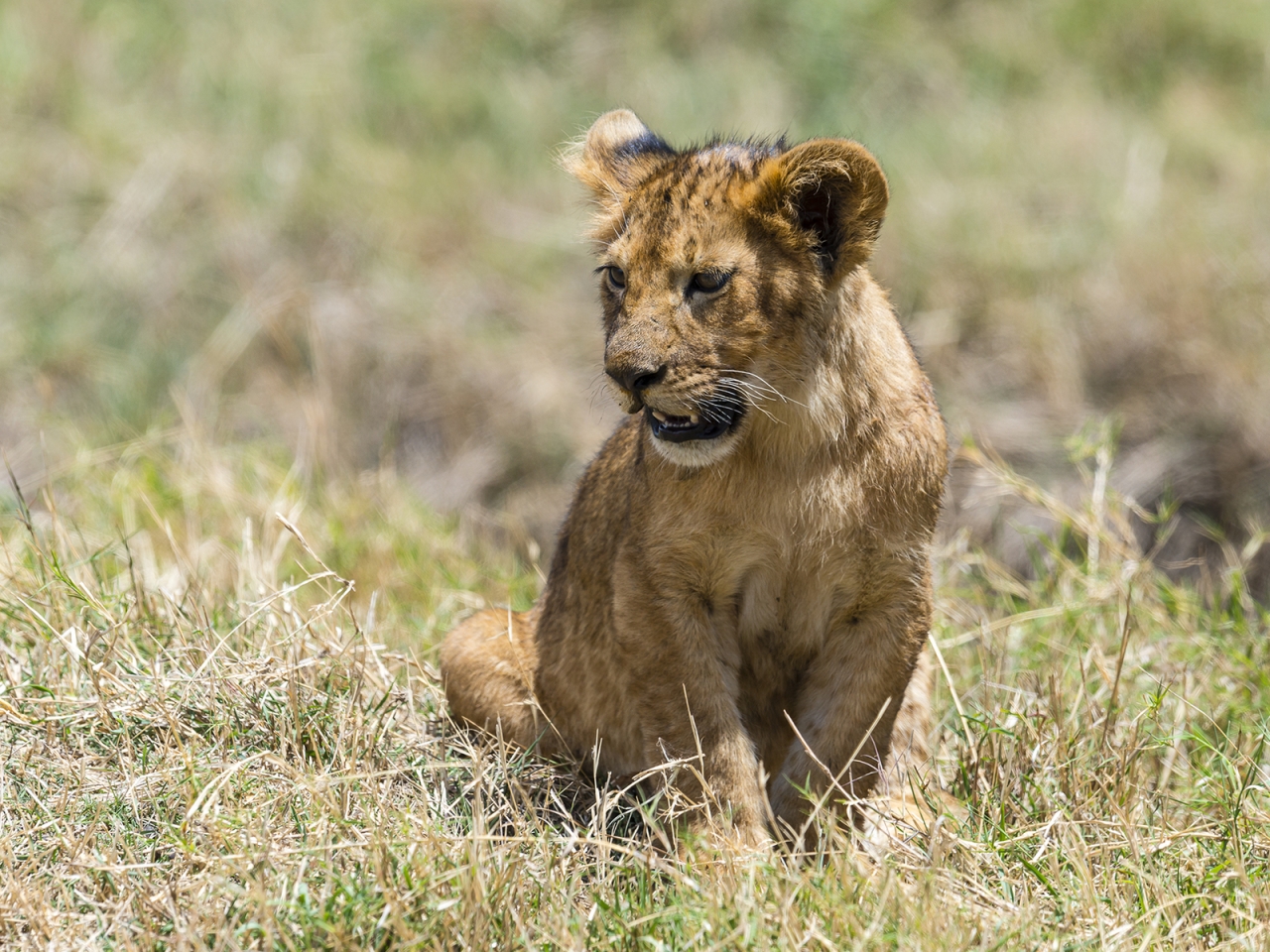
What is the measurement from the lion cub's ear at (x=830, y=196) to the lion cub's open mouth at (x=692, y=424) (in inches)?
19.5

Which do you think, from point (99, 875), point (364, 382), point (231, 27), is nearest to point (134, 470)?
point (364, 382)

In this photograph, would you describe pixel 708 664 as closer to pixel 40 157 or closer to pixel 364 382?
pixel 364 382

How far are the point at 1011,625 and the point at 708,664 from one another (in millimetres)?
1934

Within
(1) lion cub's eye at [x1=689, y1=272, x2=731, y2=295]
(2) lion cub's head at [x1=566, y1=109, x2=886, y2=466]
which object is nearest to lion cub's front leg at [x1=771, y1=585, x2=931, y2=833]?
(2) lion cub's head at [x1=566, y1=109, x2=886, y2=466]

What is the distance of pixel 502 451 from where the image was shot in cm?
978

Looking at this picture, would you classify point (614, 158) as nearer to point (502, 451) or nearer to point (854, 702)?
point (854, 702)

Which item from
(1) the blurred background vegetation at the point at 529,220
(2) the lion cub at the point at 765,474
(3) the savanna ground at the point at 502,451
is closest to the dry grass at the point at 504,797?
(3) the savanna ground at the point at 502,451

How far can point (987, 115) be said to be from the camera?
11922 millimetres

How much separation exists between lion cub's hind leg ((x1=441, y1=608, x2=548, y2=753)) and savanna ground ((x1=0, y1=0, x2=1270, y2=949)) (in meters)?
0.14

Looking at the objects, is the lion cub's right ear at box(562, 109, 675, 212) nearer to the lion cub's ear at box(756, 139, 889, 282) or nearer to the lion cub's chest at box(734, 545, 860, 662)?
the lion cub's ear at box(756, 139, 889, 282)

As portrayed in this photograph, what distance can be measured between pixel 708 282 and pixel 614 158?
2.84ft

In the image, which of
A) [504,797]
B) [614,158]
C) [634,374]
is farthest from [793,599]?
[614,158]

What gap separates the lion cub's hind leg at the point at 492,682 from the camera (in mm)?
4527

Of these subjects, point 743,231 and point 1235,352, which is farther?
point 1235,352
